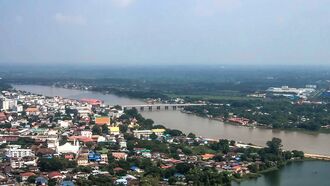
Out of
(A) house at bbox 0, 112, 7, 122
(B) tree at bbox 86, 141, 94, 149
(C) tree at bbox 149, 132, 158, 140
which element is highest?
(A) house at bbox 0, 112, 7, 122

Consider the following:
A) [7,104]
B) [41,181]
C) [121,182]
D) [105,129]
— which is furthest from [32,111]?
[121,182]

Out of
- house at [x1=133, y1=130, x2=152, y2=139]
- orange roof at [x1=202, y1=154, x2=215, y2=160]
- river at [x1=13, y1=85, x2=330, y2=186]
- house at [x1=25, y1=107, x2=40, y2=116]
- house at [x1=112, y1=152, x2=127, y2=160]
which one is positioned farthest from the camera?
house at [x1=25, y1=107, x2=40, y2=116]

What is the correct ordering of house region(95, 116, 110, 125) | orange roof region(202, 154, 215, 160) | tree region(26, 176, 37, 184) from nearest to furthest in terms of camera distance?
tree region(26, 176, 37, 184), orange roof region(202, 154, 215, 160), house region(95, 116, 110, 125)

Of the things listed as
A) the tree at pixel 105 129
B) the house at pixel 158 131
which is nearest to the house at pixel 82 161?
the tree at pixel 105 129

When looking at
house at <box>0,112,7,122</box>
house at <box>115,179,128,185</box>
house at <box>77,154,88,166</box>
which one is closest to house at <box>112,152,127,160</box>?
house at <box>77,154,88,166</box>

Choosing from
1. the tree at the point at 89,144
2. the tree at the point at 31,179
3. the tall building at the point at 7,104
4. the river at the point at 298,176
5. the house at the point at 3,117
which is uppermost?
the tall building at the point at 7,104

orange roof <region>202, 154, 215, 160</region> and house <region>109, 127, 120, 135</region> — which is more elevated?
house <region>109, 127, 120, 135</region>

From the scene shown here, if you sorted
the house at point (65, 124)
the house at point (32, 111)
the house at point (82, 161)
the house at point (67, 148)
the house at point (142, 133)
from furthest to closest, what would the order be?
the house at point (32, 111)
the house at point (65, 124)
the house at point (142, 133)
the house at point (67, 148)
the house at point (82, 161)

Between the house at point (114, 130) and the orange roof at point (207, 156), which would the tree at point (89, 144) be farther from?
the orange roof at point (207, 156)

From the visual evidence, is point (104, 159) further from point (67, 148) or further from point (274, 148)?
point (274, 148)

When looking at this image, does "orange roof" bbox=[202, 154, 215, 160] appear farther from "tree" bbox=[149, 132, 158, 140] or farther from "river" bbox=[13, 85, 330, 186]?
Answer: "tree" bbox=[149, 132, 158, 140]
